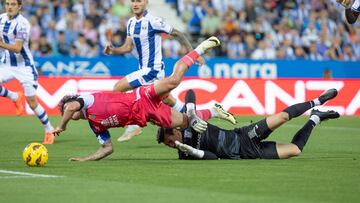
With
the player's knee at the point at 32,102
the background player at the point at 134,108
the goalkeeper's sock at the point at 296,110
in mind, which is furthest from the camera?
the player's knee at the point at 32,102

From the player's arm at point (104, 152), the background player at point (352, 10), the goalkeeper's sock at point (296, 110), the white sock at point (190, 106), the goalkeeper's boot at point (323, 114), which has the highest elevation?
the background player at point (352, 10)

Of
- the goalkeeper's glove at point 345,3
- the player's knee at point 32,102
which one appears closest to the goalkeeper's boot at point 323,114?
the goalkeeper's glove at point 345,3

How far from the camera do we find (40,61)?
28.2 meters

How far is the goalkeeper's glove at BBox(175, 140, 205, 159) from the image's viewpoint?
13399mm

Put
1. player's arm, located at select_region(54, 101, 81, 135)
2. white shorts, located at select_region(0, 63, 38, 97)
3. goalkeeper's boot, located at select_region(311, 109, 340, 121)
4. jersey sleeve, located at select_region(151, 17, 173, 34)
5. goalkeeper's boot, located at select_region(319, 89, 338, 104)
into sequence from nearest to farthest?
1. player's arm, located at select_region(54, 101, 81, 135)
2. goalkeeper's boot, located at select_region(311, 109, 340, 121)
3. goalkeeper's boot, located at select_region(319, 89, 338, 104)
4. jersey sleeve, located at select_region(151, 17, 173, 34)
5. white shorts, located at select_region(0, 63, 38, 97)

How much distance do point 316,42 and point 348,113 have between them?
6.94 m

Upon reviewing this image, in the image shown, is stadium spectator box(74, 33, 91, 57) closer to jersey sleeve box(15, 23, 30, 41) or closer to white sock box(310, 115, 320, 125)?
jersey sleeve box(15, 23, 30, 41)

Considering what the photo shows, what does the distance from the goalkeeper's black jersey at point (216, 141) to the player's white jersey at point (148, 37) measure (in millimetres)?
3418

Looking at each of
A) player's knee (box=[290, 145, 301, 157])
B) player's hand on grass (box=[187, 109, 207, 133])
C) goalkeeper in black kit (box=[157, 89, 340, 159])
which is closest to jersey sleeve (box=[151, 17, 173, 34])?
goalkeeper in black kit (box=[157, 89, 340, 159])

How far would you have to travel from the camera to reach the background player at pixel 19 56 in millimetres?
17812

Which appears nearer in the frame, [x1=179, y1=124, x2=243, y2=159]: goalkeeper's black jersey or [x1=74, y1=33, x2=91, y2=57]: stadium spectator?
[x1=179, y1=124, x2=243, y2=159]: goalkeeper's black jersey

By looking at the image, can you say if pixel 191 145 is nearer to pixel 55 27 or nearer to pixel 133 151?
pixel 133 151

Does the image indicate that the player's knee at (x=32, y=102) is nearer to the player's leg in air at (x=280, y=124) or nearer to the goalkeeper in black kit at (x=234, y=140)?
the goalkeeper in black kit at (x=234, y=140)

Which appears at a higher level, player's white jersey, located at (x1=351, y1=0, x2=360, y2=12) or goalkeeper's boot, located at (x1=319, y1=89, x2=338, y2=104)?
player's white jersey, located at (x1=351, y1=0, x2=360, y2=12)
